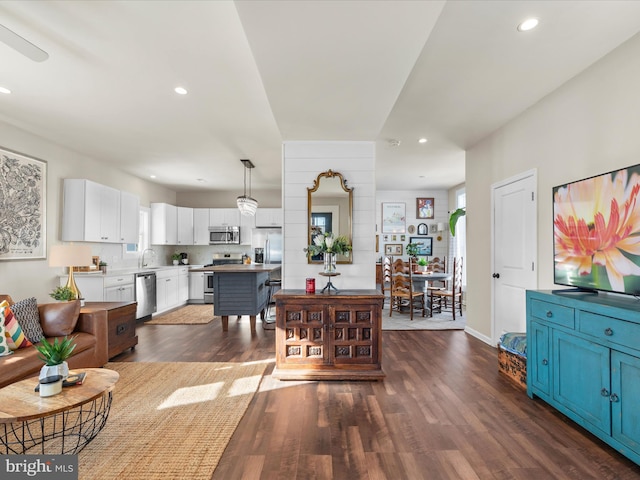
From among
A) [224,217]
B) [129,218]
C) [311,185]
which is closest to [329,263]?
[311,185]

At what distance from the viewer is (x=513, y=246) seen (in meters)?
3.75

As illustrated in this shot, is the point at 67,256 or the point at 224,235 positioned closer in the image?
the point at 67,256

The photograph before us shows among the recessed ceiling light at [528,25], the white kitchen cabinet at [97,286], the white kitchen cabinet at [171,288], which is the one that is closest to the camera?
the recessed ceiling light at [528,25]

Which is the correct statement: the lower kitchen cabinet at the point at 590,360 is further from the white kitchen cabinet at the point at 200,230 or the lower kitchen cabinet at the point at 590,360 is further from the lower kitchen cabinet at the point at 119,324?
the white kitchen cabinet at the point at 200,230

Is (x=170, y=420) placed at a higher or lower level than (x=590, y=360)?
lower

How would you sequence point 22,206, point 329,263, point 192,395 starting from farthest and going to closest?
point 22,206
point 329,263
point 192,395

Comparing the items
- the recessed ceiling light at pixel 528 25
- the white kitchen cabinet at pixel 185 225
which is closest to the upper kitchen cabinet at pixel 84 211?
the white kitchen cabinet at pixel 185 225

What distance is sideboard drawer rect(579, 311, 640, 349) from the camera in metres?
1.84

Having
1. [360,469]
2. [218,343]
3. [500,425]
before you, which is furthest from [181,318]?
[500,425]

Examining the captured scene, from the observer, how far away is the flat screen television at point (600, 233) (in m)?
2.11

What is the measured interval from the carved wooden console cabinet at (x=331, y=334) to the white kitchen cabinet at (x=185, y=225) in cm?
529

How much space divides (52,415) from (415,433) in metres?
2.24

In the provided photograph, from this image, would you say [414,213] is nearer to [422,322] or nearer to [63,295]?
[422,322]

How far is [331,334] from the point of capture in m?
3.11
